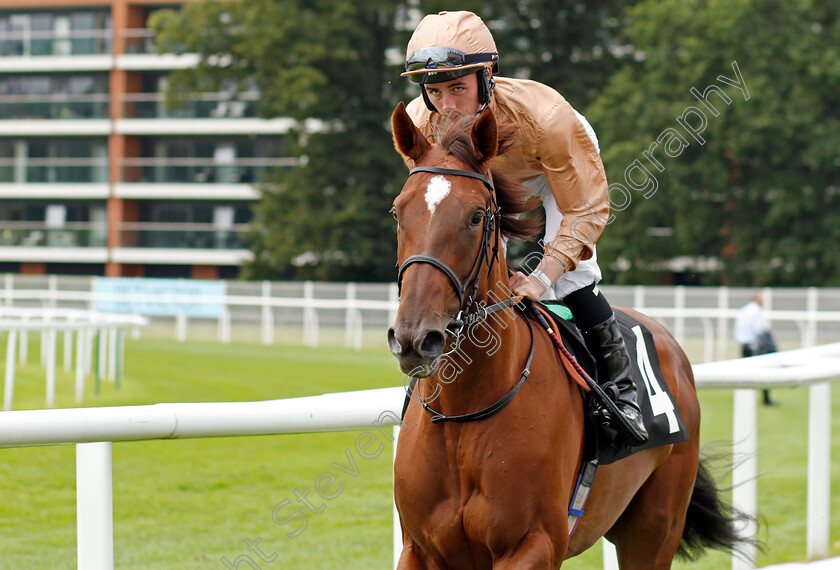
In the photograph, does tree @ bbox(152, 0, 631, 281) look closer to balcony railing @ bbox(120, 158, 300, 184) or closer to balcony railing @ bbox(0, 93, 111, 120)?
balcony railing @ bbox(120, 158, 300, 184)

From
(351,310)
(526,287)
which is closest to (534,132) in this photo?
(526,287)

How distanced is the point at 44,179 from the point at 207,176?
288 inches

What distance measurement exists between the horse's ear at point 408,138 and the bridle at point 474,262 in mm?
69

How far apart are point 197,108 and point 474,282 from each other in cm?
4353

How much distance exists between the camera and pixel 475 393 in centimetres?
267

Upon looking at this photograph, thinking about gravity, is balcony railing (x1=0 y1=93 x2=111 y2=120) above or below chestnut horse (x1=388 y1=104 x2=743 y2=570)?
above

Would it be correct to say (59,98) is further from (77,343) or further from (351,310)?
(77,343)

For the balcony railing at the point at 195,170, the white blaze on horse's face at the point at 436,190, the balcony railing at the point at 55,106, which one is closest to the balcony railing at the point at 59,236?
the balcony railing at the point at 195,170

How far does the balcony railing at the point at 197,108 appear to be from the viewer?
143 ft

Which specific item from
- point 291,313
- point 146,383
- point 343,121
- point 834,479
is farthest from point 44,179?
point 834,479

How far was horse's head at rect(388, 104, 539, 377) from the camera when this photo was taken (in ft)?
7.48

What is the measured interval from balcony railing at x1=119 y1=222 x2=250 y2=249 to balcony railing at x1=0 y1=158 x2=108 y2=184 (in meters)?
2.63

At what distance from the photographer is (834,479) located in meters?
7.80

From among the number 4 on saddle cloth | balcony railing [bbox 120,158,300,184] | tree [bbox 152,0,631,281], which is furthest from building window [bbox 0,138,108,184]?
the number 4 on saddle cloth
